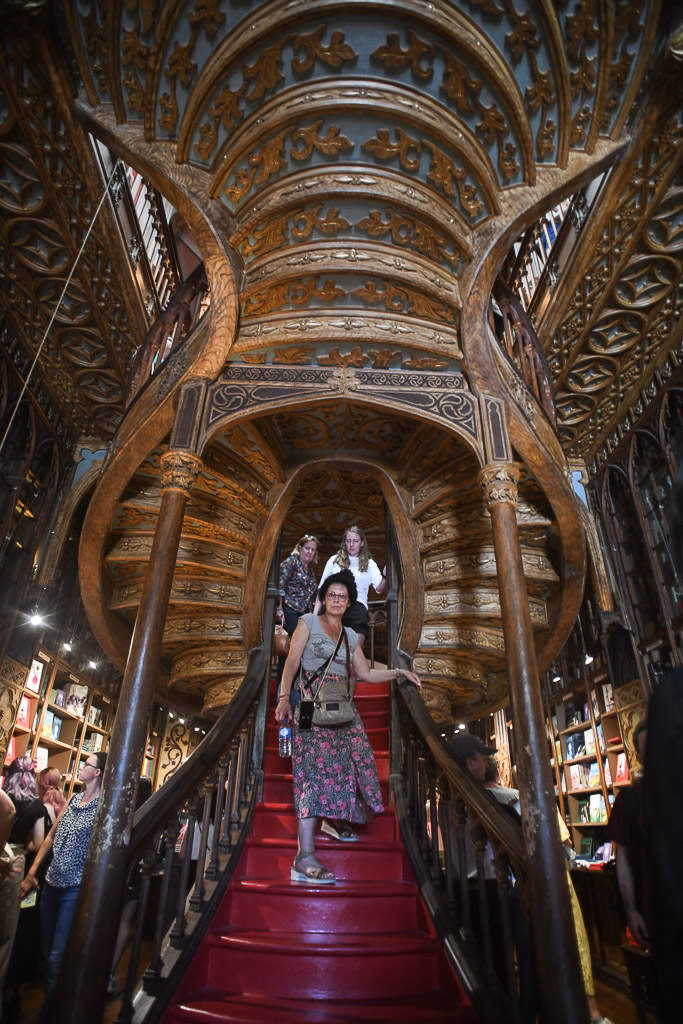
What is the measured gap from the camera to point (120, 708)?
2.62 meters

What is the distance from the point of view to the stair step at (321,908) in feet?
8.20

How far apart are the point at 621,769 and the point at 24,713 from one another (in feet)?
18.0

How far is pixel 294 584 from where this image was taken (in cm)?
462

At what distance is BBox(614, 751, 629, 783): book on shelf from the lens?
16.3 feet

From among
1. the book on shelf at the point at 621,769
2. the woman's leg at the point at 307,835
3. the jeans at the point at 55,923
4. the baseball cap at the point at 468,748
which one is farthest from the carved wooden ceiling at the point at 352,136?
the book on shelf at the point at 621,769

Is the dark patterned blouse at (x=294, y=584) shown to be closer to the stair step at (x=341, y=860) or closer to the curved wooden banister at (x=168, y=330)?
the curved wooden banister at (x=168, y=330)

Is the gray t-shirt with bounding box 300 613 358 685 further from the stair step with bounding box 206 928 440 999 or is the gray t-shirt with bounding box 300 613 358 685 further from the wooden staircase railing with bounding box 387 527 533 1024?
the stair step with bounding box 206 928 440 999

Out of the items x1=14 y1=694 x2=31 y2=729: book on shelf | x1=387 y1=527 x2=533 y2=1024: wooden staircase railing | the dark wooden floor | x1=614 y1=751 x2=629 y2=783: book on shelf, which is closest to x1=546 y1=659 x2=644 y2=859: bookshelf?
x1=614 y1=751 x2=629 y2=783: book on shelf

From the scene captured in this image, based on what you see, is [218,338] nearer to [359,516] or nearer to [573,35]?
[573,35]

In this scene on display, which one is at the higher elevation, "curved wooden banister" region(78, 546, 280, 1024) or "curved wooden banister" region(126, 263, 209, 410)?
"curved wooden banister" region(126, 263, 209, 410)

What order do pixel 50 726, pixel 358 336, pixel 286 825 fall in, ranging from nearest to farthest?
pixel 286 825 < pixel 358 336 < pixel 50 726

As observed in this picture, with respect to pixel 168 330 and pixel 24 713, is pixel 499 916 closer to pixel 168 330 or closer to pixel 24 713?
pixel 168 330

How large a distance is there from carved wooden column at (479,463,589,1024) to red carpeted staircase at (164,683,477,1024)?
1.09 feet

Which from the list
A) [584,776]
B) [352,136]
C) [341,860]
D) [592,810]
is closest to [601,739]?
[584,776]
